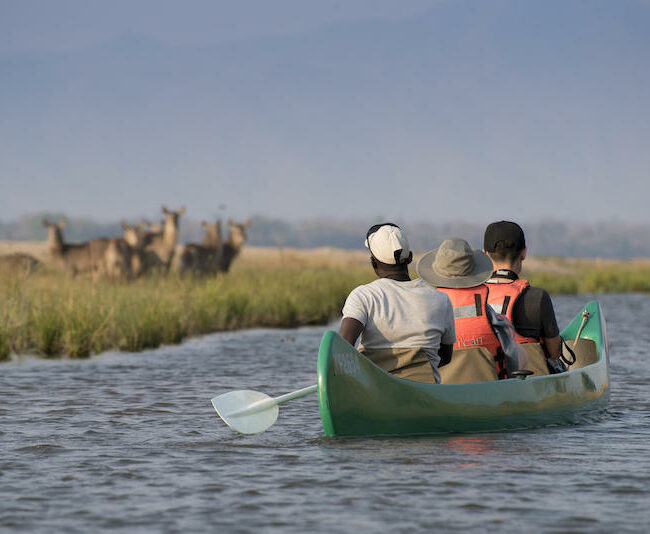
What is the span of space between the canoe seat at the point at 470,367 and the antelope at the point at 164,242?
71.7ft

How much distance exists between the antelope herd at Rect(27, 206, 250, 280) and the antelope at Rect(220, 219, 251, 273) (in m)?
0.16

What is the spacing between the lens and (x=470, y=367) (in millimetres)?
8016

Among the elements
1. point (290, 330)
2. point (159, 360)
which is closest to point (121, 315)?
point (159, 360)

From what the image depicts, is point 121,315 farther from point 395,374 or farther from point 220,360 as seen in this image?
point 395,374

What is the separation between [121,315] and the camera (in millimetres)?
16297

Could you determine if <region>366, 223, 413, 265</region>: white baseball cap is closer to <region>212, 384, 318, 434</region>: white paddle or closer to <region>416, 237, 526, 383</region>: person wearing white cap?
<region>416, 237, 526, 383</region>: person wearing white cap

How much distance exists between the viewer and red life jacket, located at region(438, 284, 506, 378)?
25.4 ft

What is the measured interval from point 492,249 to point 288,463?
7.74 feet

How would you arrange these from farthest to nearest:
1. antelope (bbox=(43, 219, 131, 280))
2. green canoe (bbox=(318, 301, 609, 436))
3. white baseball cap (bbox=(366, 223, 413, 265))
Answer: antelope (bbox=(43, 219, 131, 280)), green canoe (bbox=(318, 301, 609, 436)), white baseball cap (bbox=(366, 223, 413, 265))

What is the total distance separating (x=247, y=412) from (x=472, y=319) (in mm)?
1846

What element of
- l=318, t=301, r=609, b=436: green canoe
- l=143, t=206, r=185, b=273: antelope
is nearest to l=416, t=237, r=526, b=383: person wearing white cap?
l=318, t=301, r=609, b=436: green canoe

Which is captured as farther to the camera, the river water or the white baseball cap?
the white baseball cap

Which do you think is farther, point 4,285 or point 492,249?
point 4,285

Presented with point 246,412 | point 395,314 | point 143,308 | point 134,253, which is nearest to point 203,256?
point 134,253
